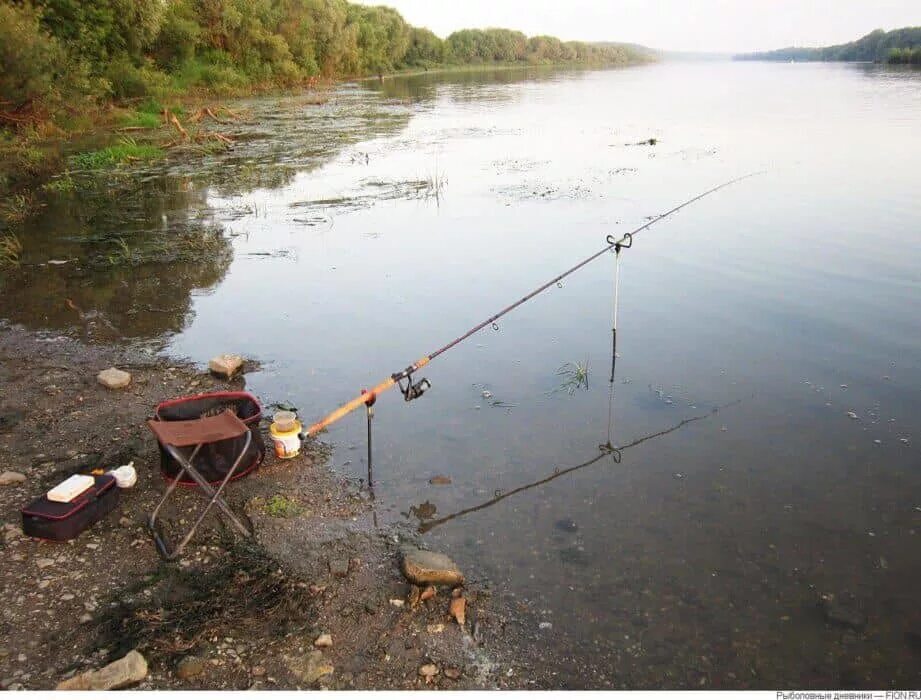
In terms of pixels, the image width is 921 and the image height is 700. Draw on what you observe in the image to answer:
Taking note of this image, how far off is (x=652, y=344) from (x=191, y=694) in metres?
6.51

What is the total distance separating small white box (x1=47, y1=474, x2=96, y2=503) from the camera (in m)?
4.75

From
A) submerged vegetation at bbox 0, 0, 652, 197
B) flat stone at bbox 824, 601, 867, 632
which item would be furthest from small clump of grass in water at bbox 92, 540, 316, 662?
submerged vegetation at bbox 0, 0, 652, 197

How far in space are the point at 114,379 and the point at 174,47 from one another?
3905 centimetres

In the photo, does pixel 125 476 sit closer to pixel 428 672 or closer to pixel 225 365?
pixel 225 365

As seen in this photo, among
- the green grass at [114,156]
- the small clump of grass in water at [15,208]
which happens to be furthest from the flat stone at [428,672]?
the green grass at [114,156]

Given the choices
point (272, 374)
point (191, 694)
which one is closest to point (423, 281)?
point (272, 374)

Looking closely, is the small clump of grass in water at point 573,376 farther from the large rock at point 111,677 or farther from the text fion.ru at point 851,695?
the large rock at point 111,677

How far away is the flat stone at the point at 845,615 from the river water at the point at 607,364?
12mm

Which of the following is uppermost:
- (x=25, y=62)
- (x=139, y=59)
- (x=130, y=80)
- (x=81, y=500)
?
(x=139, y=59)

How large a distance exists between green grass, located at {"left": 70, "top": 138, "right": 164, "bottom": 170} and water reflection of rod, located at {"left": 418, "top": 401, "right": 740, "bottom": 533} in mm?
18592

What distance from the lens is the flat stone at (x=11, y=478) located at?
212 inches

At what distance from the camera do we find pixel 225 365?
7480 mm

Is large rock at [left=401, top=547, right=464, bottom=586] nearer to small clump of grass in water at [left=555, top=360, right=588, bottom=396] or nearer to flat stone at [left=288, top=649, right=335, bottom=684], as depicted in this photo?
flat stone at [left=288, top=649, right=335, bottom=684]

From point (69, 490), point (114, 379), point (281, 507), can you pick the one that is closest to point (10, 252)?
point (114, 379)
